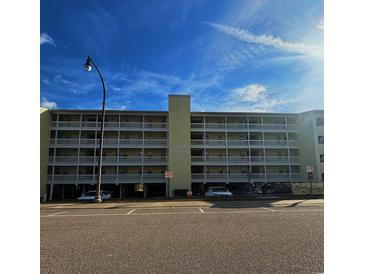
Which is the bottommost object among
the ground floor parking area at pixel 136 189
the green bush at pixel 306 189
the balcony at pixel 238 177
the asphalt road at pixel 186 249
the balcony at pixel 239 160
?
the ground floor parking area at pixel 136 189

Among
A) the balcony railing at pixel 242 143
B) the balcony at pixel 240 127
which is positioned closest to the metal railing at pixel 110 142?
the balcony railing at pixel 242 143

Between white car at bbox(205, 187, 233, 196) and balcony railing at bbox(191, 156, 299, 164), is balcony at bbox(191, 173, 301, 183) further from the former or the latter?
white car at bbox(205, 187, 233, 196)

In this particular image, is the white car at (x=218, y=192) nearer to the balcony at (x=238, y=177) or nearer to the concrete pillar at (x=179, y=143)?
the concrete pillar at (x=179, y=143)

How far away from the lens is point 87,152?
115 ft

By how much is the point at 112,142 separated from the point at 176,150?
30.8 ft

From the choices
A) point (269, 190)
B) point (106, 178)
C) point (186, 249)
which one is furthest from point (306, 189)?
point (186, 249)

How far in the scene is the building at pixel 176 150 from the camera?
1320 inches

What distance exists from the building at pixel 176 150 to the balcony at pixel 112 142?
135mm

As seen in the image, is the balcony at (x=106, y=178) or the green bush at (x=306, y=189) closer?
the green bush at (x=306, y=189)

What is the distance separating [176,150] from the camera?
34.5m

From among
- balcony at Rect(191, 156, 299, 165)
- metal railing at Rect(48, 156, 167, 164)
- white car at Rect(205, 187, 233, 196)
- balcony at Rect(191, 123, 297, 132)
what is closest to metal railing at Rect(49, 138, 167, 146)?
metal railing at Rect(48, 156, 167, 164)

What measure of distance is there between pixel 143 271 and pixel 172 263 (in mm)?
500

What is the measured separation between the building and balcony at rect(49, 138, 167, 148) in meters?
0.14
